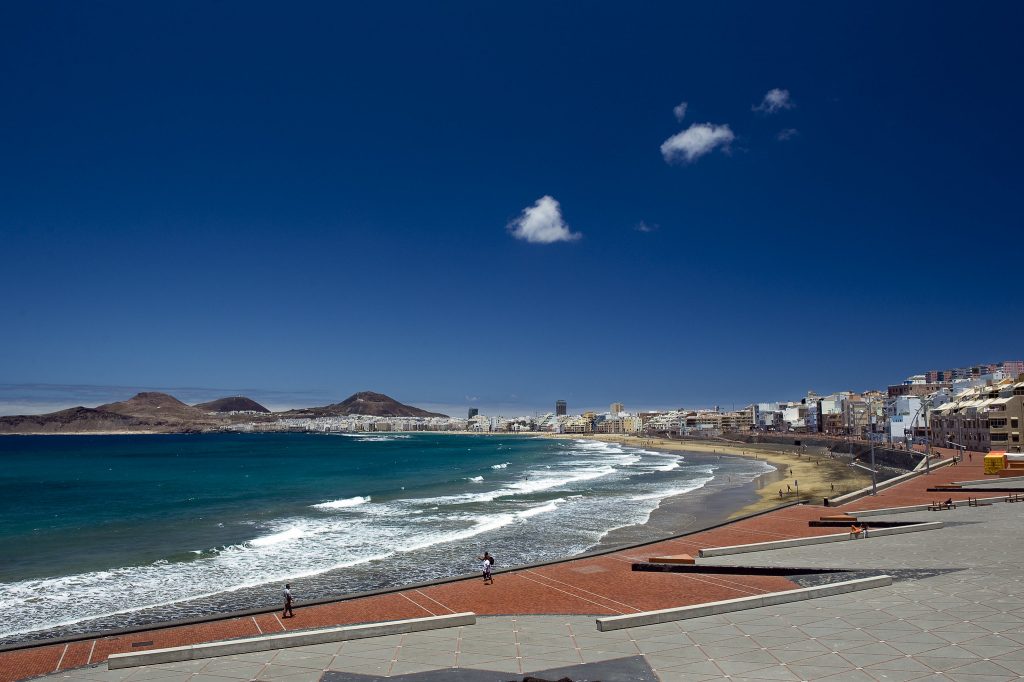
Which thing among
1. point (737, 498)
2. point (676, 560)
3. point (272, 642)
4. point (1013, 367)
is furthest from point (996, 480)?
point (1013, 367)

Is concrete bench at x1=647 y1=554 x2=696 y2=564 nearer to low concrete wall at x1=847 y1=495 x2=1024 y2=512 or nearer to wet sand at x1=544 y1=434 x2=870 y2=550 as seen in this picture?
wet sand at x1=544 y1=434 x2=870 y2=550

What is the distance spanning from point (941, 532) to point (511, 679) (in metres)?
20.5

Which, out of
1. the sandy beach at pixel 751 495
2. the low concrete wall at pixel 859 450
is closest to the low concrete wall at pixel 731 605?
the sandy beach at pixel 751 495

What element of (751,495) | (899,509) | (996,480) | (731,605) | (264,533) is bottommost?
(264,533)

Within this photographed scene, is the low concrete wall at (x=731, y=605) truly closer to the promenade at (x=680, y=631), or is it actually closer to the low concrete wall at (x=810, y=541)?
the promenade at (x=680, y=631)

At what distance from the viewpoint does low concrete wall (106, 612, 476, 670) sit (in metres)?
13.0

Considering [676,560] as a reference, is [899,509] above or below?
above

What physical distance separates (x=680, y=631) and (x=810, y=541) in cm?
1221

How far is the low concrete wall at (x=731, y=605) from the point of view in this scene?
47.1ft

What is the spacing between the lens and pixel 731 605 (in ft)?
49.4

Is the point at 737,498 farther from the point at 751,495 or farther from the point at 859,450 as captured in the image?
the point at 859,450

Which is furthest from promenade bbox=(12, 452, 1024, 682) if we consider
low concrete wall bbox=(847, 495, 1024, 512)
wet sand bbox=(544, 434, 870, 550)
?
wet sand bbox=(544, 434, 870, 550)

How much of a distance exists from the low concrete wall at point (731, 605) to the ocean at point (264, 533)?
11210 mm

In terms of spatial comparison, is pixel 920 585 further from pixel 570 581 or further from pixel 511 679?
pixel 511 679
